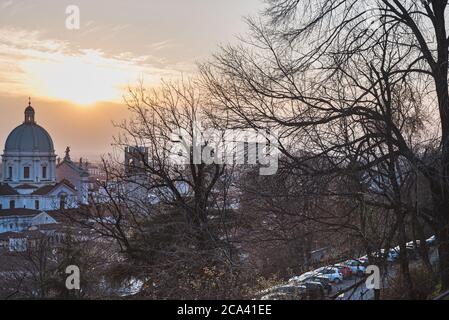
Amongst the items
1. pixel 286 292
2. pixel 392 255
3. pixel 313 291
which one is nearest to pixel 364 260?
pixel 392 255

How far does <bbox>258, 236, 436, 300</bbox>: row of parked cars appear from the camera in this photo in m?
6.58

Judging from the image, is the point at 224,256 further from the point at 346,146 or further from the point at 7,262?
the point at 7,262

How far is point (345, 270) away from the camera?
10.2 meters

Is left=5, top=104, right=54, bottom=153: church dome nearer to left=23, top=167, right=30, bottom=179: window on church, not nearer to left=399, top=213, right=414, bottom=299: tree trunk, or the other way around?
left=23, top=167, right=30, bottom=179: window on church

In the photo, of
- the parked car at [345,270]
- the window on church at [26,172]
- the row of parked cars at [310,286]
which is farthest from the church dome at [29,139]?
the row of parked cars at [310,286]

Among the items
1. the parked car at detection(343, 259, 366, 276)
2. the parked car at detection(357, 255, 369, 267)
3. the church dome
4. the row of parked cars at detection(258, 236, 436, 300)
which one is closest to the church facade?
the church dome

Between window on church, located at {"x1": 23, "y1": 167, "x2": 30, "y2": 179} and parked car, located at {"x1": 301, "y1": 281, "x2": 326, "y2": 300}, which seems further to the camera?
window on church, located at {"x1": 23, "y1": 167, "x2": 30, "y2": 179}

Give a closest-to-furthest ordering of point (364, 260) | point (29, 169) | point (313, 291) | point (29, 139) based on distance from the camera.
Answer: point (313, 291) → point (364, 260) → point (29, 169) → point (29, 139)

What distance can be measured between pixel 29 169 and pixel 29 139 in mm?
3575

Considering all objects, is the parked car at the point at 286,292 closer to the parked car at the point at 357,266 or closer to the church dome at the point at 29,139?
the parked car at the point at 357,266

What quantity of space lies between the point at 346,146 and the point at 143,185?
5480 mm

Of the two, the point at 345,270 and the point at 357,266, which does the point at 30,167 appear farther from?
the point at 357,266

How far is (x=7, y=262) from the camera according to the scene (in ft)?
71.8
